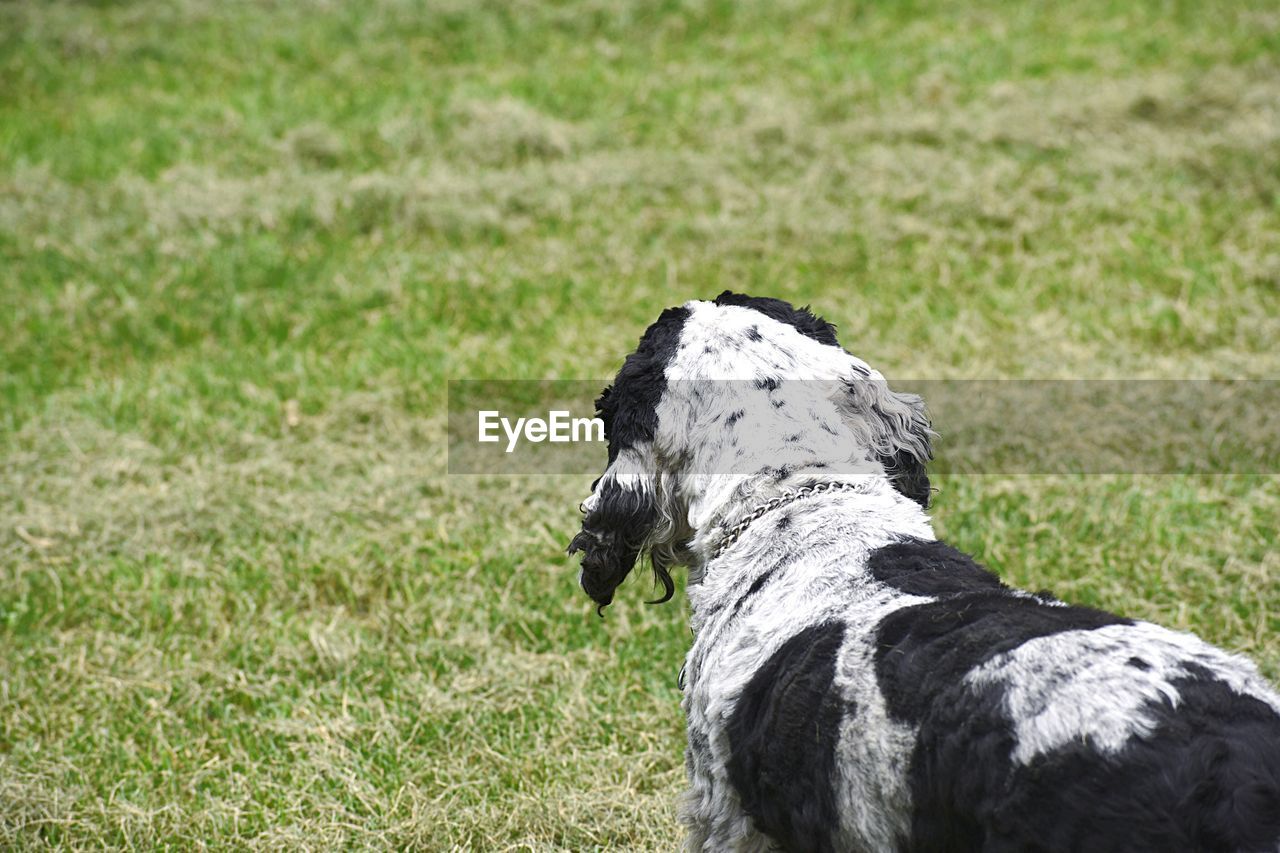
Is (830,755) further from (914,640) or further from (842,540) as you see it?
(842,540)

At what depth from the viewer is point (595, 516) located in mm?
2777

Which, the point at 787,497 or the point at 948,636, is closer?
the point at 948,636

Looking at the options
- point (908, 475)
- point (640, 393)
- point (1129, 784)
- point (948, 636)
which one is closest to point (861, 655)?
point (948, 636)

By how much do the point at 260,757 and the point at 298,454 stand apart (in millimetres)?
1836

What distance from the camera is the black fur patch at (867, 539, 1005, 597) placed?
230 centimetres

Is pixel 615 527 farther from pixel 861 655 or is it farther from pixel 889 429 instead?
pixel 861 655

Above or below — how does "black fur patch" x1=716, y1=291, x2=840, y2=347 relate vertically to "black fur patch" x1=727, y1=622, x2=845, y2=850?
above

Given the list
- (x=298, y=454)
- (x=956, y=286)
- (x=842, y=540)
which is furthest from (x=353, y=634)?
(x=956, y=286)

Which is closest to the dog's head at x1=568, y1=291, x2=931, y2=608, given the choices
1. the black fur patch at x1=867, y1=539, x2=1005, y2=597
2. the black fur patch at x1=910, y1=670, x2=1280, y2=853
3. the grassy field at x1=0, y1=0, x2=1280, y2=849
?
the black fur patch at x1=867, y1=539, x2=1005, y2=597

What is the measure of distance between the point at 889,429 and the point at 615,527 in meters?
0.64

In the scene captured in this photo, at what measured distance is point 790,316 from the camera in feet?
9.74

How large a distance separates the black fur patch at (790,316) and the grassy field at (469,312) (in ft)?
4.74

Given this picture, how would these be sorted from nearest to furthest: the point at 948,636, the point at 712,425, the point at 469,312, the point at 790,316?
the point at 948,636
the point at 712,425
the point at 790,316
the point at 469,312

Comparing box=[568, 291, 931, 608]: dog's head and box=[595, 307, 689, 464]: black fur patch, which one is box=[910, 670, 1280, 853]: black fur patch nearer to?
box=[568, 291, 931, 608]: dog's head
